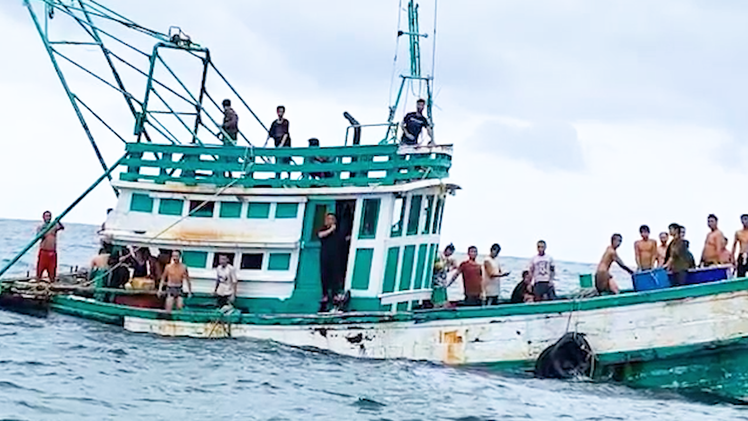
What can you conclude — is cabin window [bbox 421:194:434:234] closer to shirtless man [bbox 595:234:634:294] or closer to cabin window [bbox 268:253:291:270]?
cabin window [bbox 268:253:291:270]

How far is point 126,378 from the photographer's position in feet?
68.8

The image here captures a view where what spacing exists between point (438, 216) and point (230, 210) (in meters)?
3.59

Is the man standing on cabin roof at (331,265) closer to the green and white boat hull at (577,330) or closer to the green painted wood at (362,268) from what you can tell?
the green painted wood at (362,268)

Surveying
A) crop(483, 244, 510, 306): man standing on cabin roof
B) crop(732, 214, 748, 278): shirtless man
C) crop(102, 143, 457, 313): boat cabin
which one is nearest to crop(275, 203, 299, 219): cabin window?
crop(102, 143, 457, 313): boat cabin

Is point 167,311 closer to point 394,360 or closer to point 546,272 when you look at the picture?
point 394,360

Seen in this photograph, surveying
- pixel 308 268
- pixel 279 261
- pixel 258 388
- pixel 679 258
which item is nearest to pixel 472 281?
pixel 308 268

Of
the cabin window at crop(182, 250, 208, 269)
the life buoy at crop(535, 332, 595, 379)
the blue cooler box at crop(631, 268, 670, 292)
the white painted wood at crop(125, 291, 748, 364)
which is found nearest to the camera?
the white painted wood at crop(125, 291, 748, 364)

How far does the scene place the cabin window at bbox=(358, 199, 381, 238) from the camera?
79.8ft

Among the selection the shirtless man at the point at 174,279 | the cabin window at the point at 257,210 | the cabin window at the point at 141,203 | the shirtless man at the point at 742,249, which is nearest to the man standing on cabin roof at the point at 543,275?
the shirtless man at the point at 742,249

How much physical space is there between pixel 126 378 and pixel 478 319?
5322 mm

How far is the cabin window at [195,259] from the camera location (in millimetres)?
25016

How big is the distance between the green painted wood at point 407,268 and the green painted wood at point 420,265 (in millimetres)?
200

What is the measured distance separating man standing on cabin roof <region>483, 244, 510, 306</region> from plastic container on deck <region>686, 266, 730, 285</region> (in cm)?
326

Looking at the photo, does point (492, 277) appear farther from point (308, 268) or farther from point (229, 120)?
point (229, 120)
